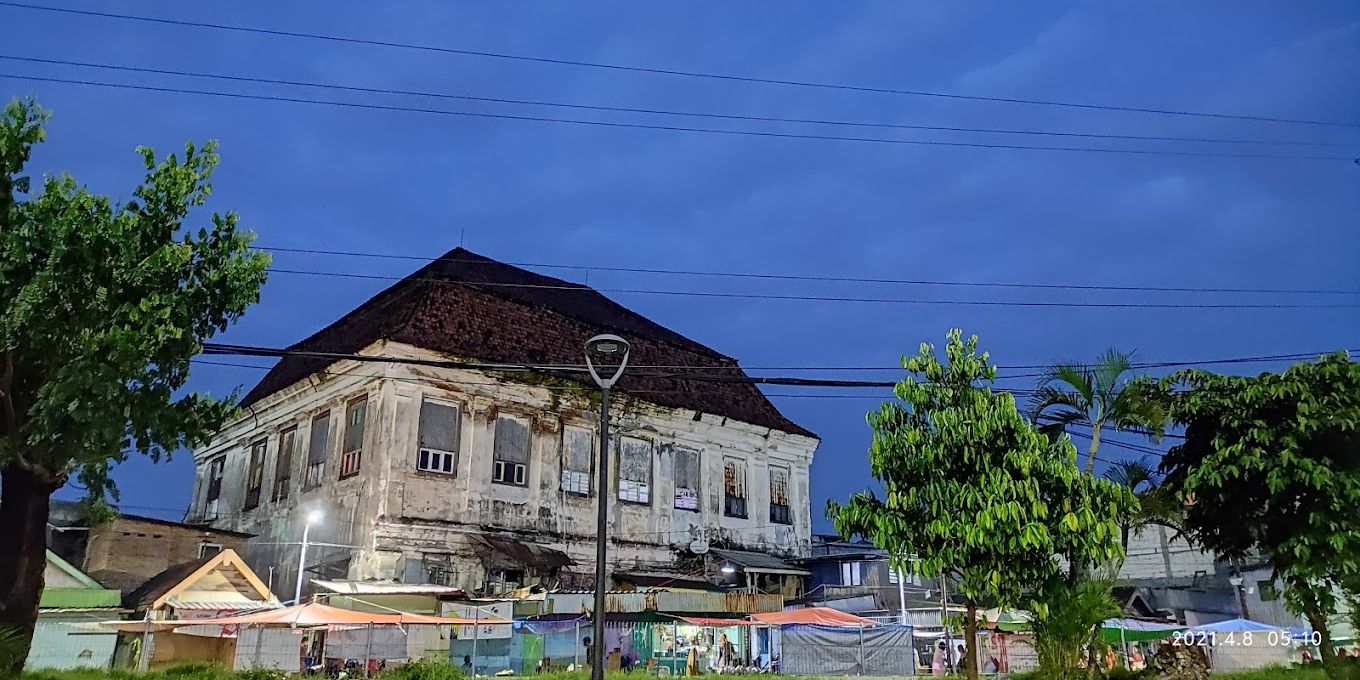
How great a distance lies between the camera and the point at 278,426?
Result: 2964cm

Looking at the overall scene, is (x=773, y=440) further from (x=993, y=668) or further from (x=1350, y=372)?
(x=1350, y=372)

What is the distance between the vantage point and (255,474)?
30312 mm

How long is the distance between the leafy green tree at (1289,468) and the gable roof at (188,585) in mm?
19262

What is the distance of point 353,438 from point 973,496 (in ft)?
62.9

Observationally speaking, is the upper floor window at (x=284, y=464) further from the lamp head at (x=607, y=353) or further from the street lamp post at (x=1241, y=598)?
the street lamp post at (x=1241, y=598)

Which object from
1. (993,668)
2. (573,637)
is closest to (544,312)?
(573,637)

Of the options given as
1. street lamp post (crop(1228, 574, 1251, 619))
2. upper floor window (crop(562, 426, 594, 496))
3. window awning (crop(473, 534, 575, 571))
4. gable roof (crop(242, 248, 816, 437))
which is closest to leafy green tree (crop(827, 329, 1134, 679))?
gable roof (crop(242, 248, 816, 437))

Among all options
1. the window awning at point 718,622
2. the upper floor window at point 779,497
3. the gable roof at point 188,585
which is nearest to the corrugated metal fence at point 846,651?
the window awning at point 718,622

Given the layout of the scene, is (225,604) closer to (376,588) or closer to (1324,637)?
(376,588)

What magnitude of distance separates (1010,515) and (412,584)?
16.6 metres

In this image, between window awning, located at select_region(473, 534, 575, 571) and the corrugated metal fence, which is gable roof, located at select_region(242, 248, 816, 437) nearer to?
window awning, located at select_region(473, 534, 575, 571)

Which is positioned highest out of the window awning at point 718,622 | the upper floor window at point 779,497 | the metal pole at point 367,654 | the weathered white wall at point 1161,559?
the upper floor window at point 779,497

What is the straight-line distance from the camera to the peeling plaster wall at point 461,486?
24.7 meters

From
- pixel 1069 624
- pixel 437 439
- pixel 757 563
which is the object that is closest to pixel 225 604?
pixel 437 439
